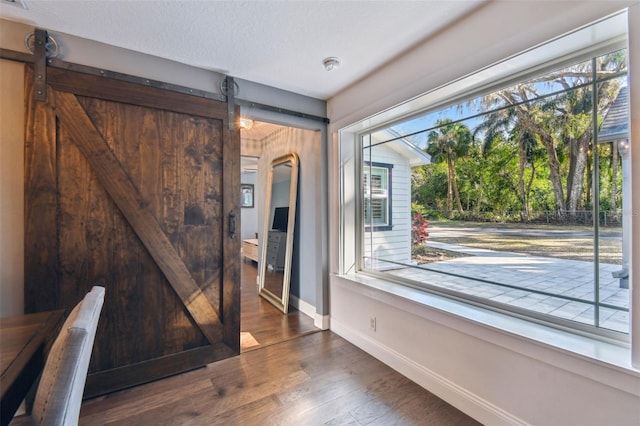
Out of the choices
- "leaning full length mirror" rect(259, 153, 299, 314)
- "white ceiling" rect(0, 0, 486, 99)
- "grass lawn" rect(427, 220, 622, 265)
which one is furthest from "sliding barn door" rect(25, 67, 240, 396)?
"grass lawn" rect(427, 220, 622, 265)

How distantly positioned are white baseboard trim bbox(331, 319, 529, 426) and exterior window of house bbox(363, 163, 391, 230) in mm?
1090

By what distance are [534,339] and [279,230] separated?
10.0 feet

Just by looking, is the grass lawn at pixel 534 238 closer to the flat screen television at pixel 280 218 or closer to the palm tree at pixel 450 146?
the palm tree at pixel 450 146

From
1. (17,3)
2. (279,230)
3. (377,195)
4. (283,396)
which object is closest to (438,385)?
(283,396)

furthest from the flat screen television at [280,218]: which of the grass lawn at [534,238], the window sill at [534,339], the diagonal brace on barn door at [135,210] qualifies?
the grass lawn at [534,238]

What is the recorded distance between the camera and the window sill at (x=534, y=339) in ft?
4.00

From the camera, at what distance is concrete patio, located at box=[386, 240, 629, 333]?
140 centimetres

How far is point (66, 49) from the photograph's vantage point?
6.26 feet

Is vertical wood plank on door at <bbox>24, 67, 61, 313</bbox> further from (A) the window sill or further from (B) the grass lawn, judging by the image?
(B) the grass lawn

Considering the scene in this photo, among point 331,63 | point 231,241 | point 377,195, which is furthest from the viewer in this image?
point 377,195

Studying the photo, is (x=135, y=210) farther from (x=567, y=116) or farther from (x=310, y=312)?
(x=567, y=116)

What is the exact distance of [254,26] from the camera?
1.83 meters

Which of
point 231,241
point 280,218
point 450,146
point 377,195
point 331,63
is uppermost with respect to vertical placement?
point 331,63

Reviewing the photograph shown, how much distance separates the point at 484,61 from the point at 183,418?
286cm
